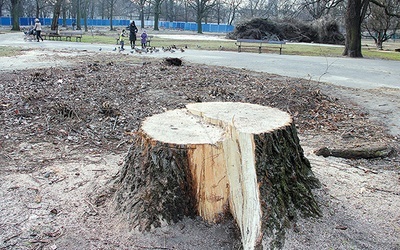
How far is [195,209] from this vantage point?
11.1ft

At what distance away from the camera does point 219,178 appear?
3.25 m

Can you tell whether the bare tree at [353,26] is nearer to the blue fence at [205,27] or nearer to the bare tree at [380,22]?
the bare tree at [380,22]

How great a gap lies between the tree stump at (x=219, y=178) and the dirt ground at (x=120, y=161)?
13 centimetres

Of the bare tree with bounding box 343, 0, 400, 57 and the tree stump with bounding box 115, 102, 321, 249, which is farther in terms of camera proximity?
the bare tree with bounding box 343, 0, 400, 57

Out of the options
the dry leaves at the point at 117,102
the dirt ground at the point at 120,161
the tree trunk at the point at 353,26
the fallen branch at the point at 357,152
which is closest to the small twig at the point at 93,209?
the dirt ground at the point at 120,161

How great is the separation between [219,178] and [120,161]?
2.08 meters

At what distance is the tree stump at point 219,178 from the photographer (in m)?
3.17

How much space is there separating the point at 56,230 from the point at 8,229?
1.31 feet

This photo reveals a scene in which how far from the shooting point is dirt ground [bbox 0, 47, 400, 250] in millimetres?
3260

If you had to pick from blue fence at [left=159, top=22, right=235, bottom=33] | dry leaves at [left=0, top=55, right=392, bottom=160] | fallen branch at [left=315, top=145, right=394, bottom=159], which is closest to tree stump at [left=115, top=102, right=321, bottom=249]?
fallen branch at [left=315, top=145, right=394, bottom=159]

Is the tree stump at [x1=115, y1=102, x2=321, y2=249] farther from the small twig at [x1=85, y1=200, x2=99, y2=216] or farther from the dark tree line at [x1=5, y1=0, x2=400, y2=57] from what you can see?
the dark tree line at [x1=5, y1=0, x2=400, y2=57]

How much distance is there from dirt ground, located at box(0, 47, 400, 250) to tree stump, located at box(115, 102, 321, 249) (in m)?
0.13

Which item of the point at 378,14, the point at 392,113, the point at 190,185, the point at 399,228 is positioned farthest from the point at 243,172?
the point at 378,14

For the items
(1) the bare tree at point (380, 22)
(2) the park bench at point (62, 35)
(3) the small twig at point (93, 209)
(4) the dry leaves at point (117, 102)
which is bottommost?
(3) the small twig at point (93, 209)
